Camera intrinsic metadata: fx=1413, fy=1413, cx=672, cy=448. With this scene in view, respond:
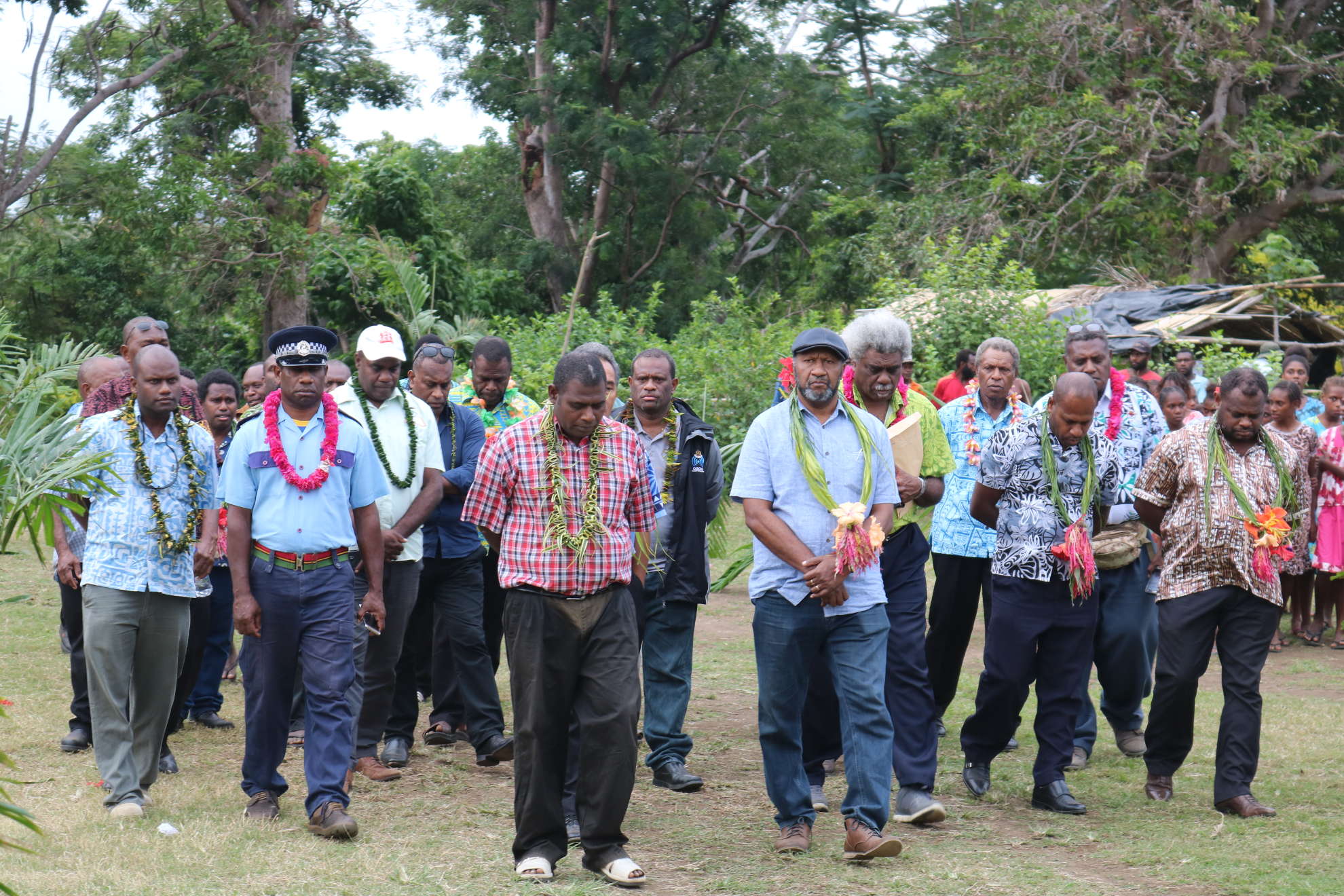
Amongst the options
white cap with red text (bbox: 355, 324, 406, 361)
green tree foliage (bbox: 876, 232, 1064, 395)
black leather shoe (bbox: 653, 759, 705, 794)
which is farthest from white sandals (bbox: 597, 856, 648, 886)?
green tree foliage (bbox: 876, 232, 1064, 395)

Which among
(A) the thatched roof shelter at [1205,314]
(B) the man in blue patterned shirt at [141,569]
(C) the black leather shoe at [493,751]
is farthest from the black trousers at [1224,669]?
(A) the thatched roof shelter at [1205,314]

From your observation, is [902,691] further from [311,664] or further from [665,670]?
[311,664]

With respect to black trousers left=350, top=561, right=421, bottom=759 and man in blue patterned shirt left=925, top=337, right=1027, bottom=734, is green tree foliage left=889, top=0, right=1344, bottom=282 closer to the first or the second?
man in blue patterned shirt left=925, top=337, right=1027, bottom=734

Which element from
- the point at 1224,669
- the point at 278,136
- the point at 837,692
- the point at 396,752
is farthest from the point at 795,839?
the point at 278,136

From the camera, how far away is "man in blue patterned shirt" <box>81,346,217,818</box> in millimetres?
6301

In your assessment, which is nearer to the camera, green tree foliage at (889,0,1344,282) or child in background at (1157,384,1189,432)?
child in background at (1157,384,1189,432)

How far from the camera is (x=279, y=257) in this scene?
20812 mm

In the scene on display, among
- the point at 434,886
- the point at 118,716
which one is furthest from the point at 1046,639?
the point at 118,716

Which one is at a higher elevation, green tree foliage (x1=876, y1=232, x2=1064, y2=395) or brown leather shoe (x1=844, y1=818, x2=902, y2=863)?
green tree foliage (x1=876, y1=232, x2=1064, y2=395)

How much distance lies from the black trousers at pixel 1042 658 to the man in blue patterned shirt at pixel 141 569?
373 cm

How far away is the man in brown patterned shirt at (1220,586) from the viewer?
651cm

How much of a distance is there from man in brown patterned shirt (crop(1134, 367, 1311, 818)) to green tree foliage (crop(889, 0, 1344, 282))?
16.4 meters

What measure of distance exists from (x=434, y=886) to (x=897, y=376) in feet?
9.95

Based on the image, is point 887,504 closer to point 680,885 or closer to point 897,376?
point 897,376
